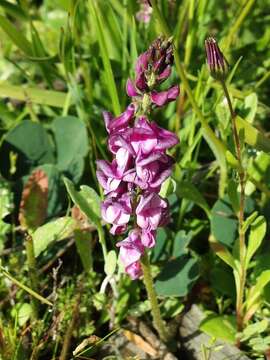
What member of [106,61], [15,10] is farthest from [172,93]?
[15,10]

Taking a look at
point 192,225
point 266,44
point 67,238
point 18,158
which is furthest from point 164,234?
point 266,44

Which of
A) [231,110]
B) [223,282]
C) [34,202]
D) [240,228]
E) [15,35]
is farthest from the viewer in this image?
[15,35]

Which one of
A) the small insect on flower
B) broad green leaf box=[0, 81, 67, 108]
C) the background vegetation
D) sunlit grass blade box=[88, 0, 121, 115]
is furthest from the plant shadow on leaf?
the small insect on flower

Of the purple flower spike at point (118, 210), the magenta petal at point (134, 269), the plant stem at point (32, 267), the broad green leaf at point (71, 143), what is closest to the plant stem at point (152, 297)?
the magenta petal at point (134, 269)

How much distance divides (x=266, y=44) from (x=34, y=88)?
2.49 ft

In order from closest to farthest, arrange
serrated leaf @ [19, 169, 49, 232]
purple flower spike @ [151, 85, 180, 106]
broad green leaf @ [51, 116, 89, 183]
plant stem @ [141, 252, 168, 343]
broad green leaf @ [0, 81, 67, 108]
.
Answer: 1. purple flower spike @ [151, 85, 180, 106]
2. plant stem @ [141, 252, 168, 343]
3. serrated leaf @ [19, 169, 49, 232]
4. broad green leaf @ [51, 116, 89, 183]
5. broad green leaf @ [0, 81, 67, 108]

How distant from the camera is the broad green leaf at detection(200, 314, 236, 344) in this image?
147 centimetres

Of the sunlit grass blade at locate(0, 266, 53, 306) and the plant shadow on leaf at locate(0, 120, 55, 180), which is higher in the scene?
the plant shadow on leaf at locate(0, 120, 55, 180)

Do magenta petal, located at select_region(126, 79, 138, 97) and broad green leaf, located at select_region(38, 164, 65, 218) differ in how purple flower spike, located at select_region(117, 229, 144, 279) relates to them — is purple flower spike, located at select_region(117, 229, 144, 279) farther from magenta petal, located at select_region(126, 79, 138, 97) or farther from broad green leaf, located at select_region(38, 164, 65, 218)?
broad green leaf, located at select_region(38, 164, 65, 218)

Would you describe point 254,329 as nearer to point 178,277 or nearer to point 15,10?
point 178,277

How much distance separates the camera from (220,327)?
1481 mm

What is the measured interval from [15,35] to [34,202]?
49 cm

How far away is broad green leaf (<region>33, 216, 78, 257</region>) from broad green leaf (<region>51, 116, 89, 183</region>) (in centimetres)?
25

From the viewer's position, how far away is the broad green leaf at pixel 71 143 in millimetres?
1781
